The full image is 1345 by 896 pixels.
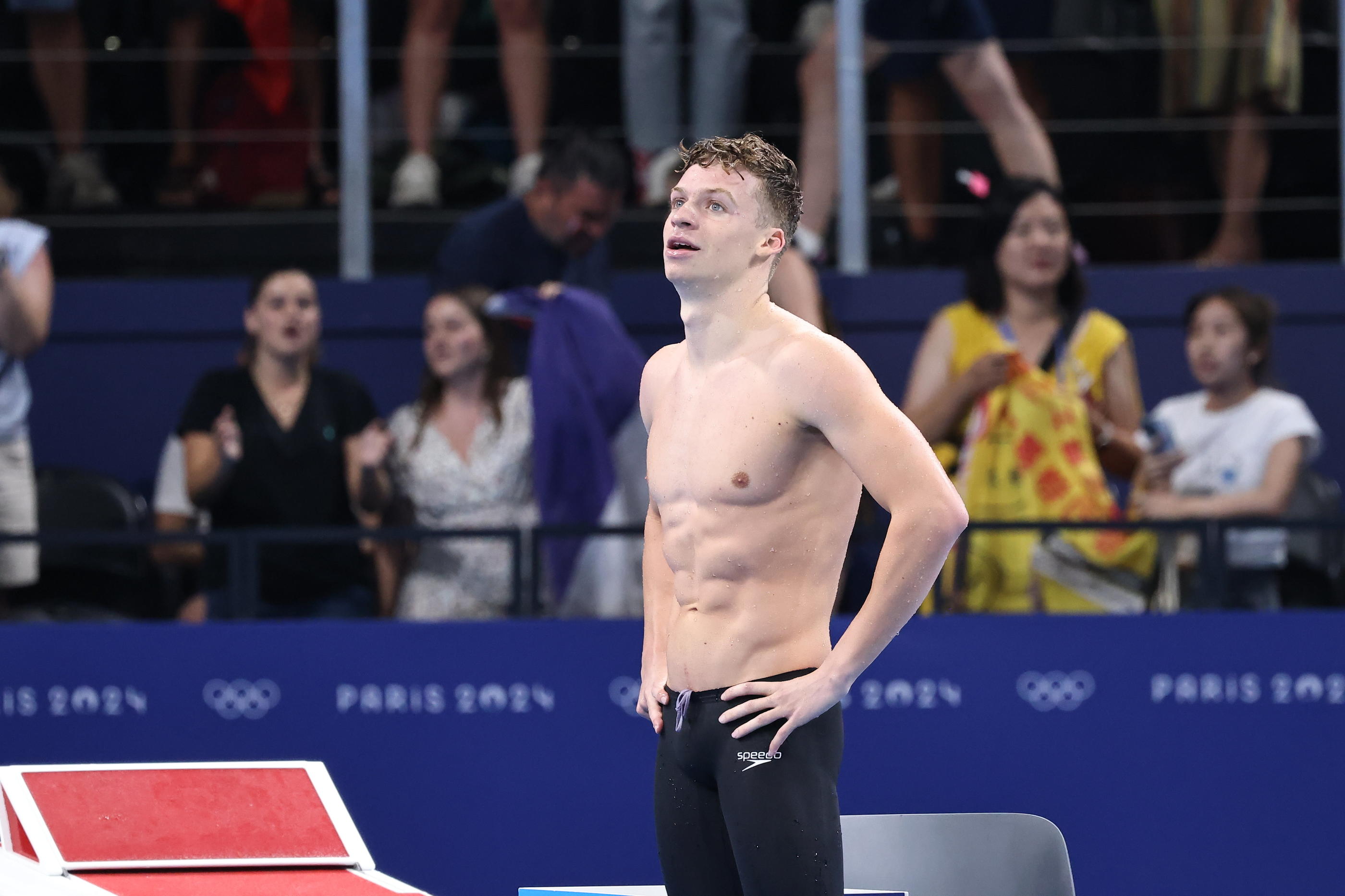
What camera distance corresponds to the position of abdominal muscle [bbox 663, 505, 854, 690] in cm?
263

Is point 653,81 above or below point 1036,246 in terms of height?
above

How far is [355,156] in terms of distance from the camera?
6332 millimetres

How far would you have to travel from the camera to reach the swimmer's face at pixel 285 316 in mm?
5078

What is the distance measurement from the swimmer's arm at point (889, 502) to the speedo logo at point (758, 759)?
0.14 metres

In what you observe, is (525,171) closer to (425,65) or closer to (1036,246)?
(425,65)

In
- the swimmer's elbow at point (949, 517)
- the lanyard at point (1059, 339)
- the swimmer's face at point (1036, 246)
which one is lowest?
the swimmer's elbow at point (949, 517)

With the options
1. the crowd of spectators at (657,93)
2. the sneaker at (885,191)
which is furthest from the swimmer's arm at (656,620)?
the sneaker at (885,191)

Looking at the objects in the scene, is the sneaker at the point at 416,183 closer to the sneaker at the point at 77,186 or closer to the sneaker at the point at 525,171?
the sneaker at the point at 525,171

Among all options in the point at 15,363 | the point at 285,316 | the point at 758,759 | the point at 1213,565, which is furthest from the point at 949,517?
the point at 15,363

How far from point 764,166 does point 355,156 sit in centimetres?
389

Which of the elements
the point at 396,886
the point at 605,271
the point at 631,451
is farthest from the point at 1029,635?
the point at 396,886

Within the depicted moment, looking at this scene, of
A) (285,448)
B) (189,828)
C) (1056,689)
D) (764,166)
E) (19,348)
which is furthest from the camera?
(19,348)

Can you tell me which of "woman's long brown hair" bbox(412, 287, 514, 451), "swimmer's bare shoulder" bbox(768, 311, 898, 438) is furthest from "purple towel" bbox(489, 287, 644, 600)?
"swimmer's bare shoulder" bbox(768, 311, 898, 438)

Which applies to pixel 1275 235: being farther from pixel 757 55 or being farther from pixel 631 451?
pixel 631 451
